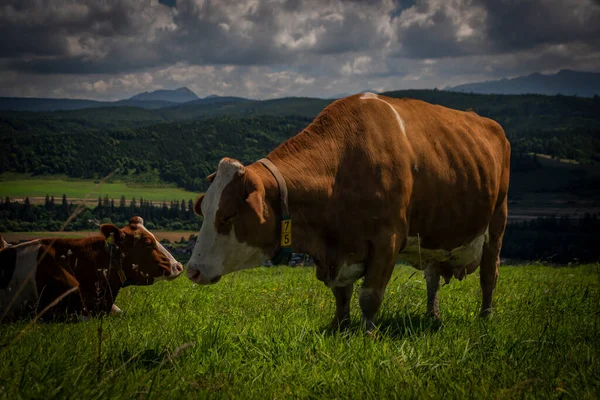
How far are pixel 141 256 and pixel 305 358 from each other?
4934mm

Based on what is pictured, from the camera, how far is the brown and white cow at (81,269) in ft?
26.3

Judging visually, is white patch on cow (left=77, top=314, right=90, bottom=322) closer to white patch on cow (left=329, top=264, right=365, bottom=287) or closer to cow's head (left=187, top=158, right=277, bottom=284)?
cow's head (left=187, top=158, right=277, bottom=284)

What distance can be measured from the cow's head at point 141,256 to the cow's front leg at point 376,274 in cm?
428

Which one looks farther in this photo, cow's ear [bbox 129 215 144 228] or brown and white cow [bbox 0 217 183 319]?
cow's ear [bbox 129 215 144 228]

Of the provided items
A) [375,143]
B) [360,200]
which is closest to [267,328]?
[360,200]

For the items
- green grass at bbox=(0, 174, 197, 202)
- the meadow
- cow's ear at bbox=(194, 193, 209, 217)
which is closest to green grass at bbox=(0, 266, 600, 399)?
cow's ear at bbox=(194, 193, 209, 217)

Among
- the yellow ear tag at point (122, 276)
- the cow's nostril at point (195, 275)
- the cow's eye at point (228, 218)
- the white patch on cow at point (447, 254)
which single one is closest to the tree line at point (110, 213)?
the yellow ear tag at point (122, 276)

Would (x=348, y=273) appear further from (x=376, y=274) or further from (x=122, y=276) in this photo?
(x=122, y=276)

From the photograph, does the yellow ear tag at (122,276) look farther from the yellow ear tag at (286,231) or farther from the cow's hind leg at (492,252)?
the cow's hind leg at (492,252)

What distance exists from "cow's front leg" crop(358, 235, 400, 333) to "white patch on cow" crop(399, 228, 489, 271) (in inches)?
26.2

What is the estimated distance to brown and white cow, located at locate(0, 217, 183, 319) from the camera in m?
8.02

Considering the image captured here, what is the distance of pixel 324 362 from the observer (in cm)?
489

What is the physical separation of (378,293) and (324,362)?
1.39 meters

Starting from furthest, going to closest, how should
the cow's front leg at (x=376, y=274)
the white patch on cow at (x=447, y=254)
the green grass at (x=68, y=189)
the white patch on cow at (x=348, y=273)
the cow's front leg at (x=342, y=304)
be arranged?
the green grass at (x=68, y=189)
the white patch on cow at (x=447, y=254)
the cow's front leg at (x=342, y=304)
the white patch on cow at (x=348, y=273)
the cow's front leg at (x=376, y=274)
